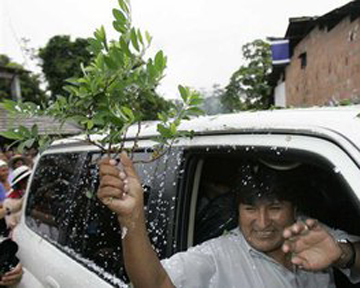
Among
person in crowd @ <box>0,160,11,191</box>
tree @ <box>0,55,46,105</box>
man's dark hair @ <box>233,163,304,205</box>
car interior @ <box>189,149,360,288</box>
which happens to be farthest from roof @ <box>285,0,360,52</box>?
tree @ <box>0,55,46,105</box>

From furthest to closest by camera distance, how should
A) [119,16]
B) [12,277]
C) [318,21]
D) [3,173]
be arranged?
1. [318,21]
2. [3,173]
3. [12,277]
4. [119,16]

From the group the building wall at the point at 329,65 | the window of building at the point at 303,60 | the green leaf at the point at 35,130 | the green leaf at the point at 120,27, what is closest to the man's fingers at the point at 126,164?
the green leaf at the point at 35,130

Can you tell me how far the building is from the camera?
9.14 metres

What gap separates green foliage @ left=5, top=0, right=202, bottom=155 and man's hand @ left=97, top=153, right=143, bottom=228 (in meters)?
0.09

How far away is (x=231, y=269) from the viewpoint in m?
1.79

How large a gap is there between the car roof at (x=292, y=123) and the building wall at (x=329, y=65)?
231 inches

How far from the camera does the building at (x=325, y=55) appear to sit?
30.0 feet

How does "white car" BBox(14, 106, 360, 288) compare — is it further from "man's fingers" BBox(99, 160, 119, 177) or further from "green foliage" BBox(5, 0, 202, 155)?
"green foliage" BBox(5, 0, 202, 155)

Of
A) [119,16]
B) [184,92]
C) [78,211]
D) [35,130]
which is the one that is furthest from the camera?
[78,211]

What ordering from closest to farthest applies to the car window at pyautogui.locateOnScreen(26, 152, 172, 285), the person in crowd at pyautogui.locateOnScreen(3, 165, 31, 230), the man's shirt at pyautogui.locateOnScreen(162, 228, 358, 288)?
the man's shirt at pyautogui.locateOnScreen(162, 228, 358, 288), the car window at pyautogui.locateOnScreen(26, 152, 172, 285), the person in crowd at pyautogui.locateOnScreen(3, 165, 31, 230)

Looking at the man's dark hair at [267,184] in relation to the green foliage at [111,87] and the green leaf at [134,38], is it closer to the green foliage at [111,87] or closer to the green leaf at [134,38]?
the green foliage at [111,87]

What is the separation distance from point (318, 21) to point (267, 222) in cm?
993

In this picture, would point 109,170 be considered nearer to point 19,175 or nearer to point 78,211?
point 78,211

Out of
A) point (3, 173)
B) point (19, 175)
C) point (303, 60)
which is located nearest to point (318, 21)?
point (303, 60)
